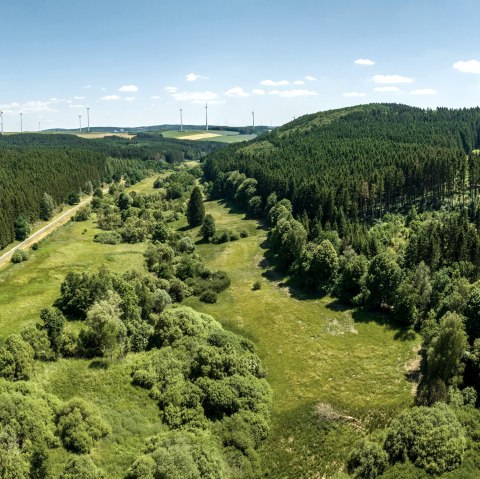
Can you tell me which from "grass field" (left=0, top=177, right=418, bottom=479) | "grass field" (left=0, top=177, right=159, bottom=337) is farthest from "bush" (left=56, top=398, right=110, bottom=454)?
"grass field" (left=0, top=177, right=159, bottom=337)

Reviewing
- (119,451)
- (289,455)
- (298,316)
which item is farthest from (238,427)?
(298,316)

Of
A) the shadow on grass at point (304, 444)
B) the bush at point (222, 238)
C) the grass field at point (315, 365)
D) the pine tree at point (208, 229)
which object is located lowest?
the shadow on grass at point (304, 444)

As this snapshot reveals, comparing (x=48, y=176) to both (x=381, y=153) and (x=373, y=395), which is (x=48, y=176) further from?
(x=373, y=395)

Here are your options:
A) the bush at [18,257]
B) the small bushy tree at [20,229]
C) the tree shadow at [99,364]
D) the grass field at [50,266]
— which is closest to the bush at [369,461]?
the tree shadow at [99,364]

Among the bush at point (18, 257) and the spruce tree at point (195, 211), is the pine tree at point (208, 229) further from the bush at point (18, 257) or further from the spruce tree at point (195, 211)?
the bush at point (18, 257)

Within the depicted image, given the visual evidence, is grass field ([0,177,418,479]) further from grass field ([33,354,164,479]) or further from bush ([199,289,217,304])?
bush ([199,289,217,304])

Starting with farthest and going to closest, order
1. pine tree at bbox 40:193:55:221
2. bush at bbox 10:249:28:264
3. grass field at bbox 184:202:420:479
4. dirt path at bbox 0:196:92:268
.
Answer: pine tree at bbox 40:193:55:221 → dirt path at bbox 0:196:92:268 → bush at bbox 10:249:28:264 → grass field at bbox 184:202:420:479
